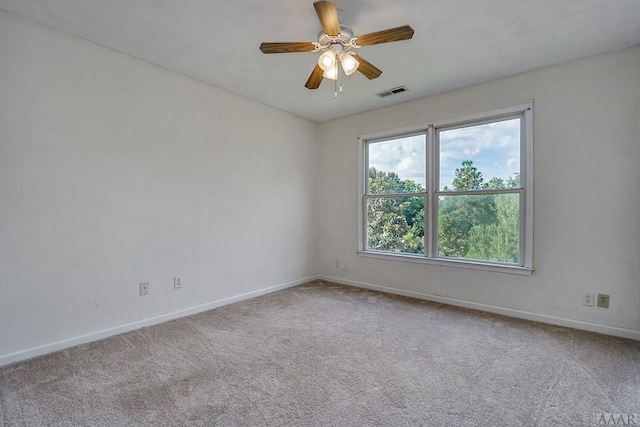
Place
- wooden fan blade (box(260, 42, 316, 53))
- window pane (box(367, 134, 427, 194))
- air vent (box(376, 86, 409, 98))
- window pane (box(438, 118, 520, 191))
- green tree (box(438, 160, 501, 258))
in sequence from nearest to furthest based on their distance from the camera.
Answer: wooden fan blade (box(260, 42, 316, 53)), window pane (box(438, 118, 520, 191)), green tree (box(438, 160, 501, 258)), air vent (box(376, 86, 409, 98)), window pane (box(367, 134, 427, 194))

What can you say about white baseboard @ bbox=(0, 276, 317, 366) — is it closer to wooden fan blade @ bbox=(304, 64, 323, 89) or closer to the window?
the window

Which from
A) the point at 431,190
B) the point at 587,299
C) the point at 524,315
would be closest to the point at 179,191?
the point at 431,190

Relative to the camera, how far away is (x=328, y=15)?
1844 millimetres

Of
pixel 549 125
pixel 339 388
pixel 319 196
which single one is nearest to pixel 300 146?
pixel 319 196

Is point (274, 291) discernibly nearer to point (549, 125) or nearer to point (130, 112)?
point (130, 112)

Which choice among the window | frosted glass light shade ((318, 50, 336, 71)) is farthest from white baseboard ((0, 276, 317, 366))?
frosted glass light shade ((318, 50, 336, 71))

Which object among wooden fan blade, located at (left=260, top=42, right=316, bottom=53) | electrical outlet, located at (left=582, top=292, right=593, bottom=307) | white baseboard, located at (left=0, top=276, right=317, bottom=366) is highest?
wooden fan blade, located at (left=260, top=42, right=316, bottom=53)

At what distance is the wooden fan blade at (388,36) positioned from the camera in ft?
6.26

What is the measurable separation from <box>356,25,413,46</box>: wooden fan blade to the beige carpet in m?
2.24

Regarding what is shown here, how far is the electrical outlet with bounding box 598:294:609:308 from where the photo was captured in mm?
2745

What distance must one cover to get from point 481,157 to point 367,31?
1.96 m

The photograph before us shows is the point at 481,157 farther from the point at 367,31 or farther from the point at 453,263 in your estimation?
the point at 367,31

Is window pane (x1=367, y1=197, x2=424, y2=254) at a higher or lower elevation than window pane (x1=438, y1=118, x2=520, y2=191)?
lower

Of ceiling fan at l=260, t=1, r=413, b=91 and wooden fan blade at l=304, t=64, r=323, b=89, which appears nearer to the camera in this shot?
ceiling fan at l=260, t=1, r=413, b=91
